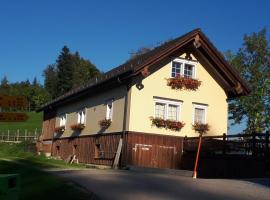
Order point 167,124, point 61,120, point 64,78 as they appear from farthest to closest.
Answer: point 64,78 → point 61,120 → point 167,124

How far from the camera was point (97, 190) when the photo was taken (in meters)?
13.0

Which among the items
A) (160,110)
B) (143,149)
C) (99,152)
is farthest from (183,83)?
(99,152)

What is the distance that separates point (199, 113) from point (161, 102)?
258 cm

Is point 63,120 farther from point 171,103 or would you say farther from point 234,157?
point 234,157

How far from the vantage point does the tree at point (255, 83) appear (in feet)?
141

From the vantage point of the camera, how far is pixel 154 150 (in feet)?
81.9

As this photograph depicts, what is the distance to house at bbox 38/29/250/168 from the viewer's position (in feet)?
81.0

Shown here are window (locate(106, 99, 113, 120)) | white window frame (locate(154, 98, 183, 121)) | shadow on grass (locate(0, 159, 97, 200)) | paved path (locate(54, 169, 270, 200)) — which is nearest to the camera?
shadow on grass (locate(0, 159, 97, 200))

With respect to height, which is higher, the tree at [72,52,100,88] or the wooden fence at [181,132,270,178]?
the tree at [72,52,100,88]

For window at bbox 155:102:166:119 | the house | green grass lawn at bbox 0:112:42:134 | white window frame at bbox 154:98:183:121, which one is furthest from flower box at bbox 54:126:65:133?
green grass lawn at bbox 0:112:42:134

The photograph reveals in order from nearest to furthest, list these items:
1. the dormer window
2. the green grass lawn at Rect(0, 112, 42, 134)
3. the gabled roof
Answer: the gabled roof
the dormer window
the green grass lawn at Rect(0, 112, 42, 134)

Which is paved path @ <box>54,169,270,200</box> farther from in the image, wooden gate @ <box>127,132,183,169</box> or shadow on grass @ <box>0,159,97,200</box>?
wooden gate @ <box>127,132,183,169</box>

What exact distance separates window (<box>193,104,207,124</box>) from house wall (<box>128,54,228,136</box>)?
8.5 inches

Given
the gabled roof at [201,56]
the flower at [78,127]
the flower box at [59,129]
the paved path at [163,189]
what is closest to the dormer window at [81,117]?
the flower at [78,127]
